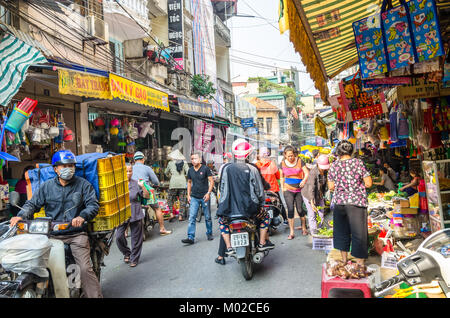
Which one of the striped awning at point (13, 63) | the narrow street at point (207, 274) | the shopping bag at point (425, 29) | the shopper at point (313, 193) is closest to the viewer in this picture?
the shopping bag at point (425, 29)

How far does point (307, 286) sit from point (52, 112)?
7671 millimetres

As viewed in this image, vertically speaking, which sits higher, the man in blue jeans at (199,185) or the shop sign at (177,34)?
the shop sign at (177,34)

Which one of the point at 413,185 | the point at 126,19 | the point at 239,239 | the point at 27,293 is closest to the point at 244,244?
the point at 239,239

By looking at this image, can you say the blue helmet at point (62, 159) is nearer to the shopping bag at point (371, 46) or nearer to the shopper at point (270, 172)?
the shopping bag at point (371, 46)

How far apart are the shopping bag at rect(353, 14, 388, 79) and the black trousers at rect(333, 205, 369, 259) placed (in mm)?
1674

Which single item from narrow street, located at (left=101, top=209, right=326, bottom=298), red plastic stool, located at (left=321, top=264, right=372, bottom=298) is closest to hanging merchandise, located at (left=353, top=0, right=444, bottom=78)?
red plastic stool, located at (left=321, top=264, right=372, bottom=298)

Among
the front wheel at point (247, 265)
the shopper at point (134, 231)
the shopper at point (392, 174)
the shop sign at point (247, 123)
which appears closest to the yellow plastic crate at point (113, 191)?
the shopper at point (134, 231)

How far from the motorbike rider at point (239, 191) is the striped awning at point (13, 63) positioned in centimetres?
401

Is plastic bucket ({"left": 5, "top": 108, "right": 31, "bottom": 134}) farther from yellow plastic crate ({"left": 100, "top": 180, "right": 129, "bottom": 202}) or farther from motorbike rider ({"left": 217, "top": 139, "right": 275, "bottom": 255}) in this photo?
motorbike rider ({"left": 217, "top": 139, "right": 275, "bottom": 255})

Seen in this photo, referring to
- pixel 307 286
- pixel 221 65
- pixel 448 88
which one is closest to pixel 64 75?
pixel 307 286

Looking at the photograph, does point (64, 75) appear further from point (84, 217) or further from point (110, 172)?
point (84, 217)

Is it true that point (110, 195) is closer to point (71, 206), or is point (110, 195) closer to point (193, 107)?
point (71, 206)

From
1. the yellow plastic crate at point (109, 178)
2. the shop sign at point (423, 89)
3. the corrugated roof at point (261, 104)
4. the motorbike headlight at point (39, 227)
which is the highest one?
the corrugated roof at point (261, 104)

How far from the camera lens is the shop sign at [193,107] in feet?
43.8
